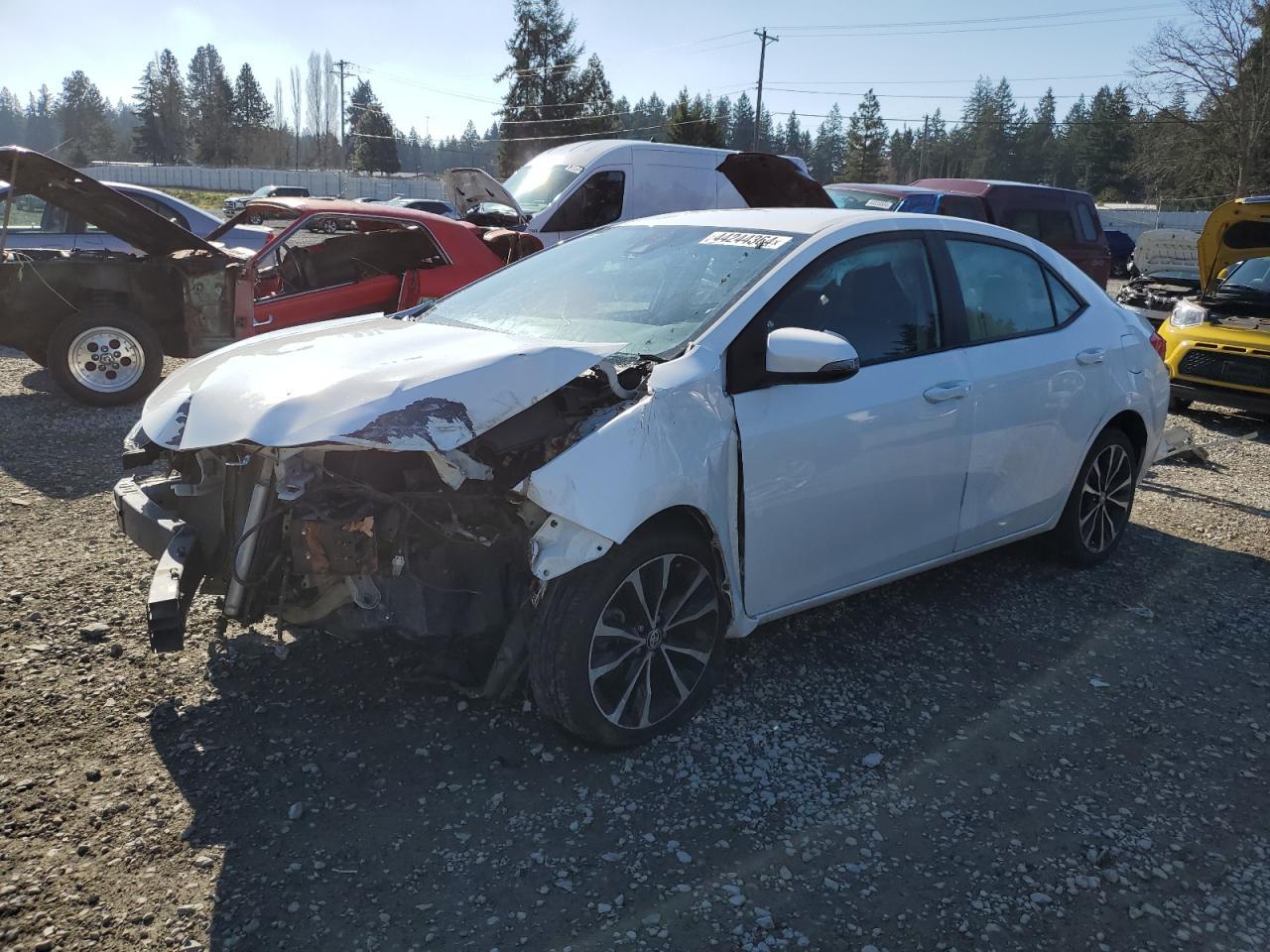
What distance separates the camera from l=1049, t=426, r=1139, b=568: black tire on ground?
197 inches

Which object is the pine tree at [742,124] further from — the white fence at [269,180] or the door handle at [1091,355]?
the door handle at [1091,355]

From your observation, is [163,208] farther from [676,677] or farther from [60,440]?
[676,677]

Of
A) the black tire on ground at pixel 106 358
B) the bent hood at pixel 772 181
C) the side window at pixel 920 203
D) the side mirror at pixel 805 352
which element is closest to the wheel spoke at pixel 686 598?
the side mirror at pixel 805 352

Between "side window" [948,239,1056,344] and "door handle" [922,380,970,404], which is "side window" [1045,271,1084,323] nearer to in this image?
"side window" [948,239,1056,344]

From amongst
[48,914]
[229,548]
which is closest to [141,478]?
[229,548]

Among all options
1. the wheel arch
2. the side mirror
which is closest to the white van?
the wheel arch

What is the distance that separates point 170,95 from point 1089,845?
99588 mm

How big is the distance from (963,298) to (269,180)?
63.9 metres

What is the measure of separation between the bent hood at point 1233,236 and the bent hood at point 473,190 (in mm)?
7481

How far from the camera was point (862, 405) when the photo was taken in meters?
3.67

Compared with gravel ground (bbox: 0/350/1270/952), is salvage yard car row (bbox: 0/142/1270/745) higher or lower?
higher

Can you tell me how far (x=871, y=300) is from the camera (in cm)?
391

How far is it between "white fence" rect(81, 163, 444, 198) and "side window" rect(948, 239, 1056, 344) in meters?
49.5

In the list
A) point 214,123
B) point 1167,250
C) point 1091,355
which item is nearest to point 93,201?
point 1091,355
